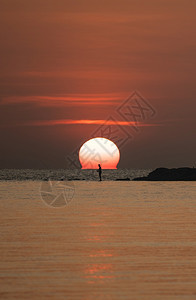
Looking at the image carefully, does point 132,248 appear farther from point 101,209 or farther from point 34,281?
point 101,209

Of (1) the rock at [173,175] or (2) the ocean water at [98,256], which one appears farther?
(1) the rock at [173,175]

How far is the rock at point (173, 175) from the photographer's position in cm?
6395

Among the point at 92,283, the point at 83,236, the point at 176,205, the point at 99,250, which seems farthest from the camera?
the point at 176,205

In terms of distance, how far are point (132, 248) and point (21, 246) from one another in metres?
2.41

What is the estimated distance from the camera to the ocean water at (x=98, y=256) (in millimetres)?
7754

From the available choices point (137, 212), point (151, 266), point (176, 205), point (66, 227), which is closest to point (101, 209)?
point (137, 212)

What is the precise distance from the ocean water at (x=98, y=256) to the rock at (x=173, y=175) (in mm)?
46072

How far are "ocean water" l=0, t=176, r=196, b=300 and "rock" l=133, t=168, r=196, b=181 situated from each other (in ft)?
151

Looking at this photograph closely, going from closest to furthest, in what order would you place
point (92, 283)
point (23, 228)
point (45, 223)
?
point (92, 283) < point (23, 228) < point (45, 223)

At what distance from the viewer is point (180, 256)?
34.3 ft

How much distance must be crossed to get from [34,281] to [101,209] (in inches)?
490

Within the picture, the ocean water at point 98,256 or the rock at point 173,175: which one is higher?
the rock at point 173,175

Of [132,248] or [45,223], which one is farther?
[45,223]

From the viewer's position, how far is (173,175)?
6738cm
